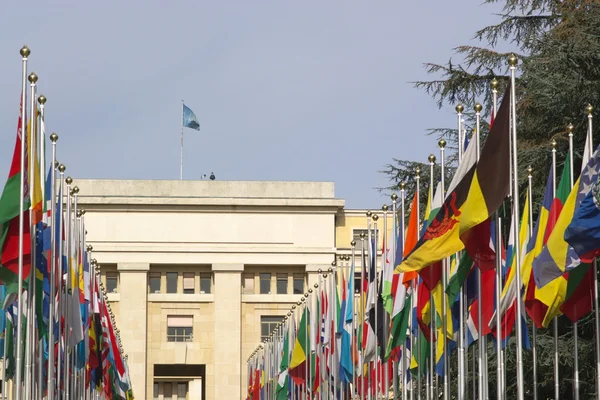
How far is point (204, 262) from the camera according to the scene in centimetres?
8294

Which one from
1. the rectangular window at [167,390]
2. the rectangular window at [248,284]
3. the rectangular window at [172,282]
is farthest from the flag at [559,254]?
the rectangular window at [167,390]

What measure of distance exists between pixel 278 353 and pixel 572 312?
37.1 meters

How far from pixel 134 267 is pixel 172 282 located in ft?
8.46

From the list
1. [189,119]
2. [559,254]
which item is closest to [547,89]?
[559,254]

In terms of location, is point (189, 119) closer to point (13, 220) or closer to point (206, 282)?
point (206, 282)

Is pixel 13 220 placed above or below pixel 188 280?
below

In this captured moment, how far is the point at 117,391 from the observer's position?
175 ft

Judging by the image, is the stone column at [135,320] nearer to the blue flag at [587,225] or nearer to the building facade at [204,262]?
the building facade at [204,262]

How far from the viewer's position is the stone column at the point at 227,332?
80.1 meters

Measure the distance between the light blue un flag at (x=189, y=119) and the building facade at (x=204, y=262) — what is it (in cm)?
555

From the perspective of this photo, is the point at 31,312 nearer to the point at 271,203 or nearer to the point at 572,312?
the point at 572,312

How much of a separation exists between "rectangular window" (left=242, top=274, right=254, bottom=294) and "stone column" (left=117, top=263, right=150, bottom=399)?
5.53 meters

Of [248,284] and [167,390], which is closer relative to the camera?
[248,284]

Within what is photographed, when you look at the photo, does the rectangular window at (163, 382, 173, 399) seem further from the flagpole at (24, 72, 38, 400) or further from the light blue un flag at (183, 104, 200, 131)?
the flagpole at (24, 72, 38, 400)
